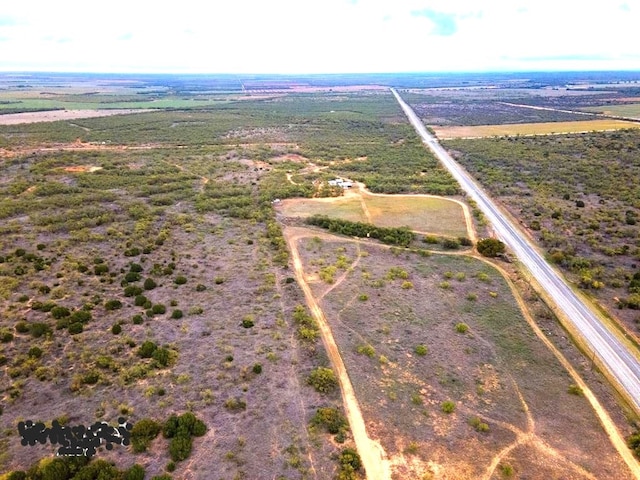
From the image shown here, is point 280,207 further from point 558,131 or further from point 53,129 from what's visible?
point 558,131

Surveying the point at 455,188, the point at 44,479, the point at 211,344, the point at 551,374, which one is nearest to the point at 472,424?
the point at 551,374

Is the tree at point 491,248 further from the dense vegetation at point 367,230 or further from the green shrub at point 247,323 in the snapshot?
the green shrub at point 247,323

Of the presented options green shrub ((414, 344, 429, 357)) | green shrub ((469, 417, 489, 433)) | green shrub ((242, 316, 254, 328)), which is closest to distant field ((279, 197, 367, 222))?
green shrub ((242, 316, 254, 328))

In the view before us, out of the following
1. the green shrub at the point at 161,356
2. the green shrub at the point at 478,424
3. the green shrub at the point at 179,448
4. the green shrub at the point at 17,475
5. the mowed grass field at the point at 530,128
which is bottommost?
the green shrub at the point at 478,424

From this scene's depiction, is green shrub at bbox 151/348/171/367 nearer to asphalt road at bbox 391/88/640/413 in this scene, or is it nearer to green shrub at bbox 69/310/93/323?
green shrub at bbox 69/310/93/323

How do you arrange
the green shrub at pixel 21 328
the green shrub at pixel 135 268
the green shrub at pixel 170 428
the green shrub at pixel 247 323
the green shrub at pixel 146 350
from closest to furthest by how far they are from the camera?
1. the green shrub at pixel 170 428
2. the green shrub at pixel 146 350
3. the green shrub at pixel 21 328
4. the green shrub at pixel 247 323
5. the green shrub at pixel 135 268

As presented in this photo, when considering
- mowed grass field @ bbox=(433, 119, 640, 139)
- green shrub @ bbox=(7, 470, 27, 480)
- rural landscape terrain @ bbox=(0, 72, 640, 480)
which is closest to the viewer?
green shrub @ bbox=(7, 470, 27, 480)
